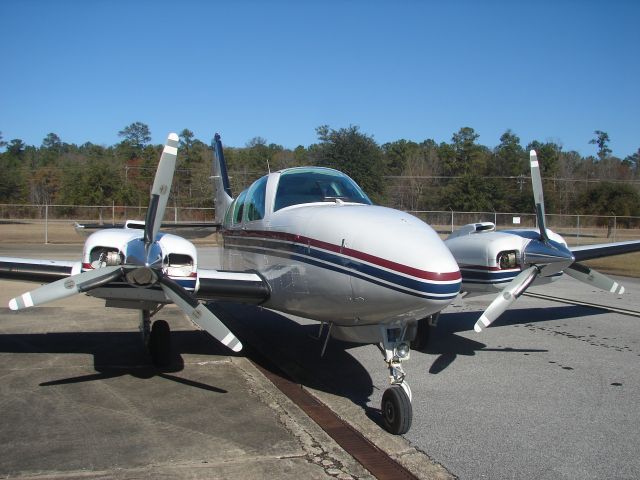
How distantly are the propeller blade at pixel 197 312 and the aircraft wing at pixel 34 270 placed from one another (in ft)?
4.87

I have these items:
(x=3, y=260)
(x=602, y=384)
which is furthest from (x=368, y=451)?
(x=3, y=260)

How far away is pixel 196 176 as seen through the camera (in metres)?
60.5

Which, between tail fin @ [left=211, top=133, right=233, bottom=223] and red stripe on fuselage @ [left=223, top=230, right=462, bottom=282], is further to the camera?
tail fin @ [left=211, top=133, right=233, bottom=223]

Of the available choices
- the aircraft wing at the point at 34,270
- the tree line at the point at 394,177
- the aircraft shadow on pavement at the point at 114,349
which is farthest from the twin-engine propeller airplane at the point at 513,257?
the tree line at the point at 394,177

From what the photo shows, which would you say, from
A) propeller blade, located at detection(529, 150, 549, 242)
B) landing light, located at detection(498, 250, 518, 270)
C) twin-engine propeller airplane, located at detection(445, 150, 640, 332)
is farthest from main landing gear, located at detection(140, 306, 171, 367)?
propeller blade, located at detection(529, 150, 549, 242)

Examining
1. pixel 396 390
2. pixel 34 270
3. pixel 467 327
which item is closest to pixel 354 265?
pixel 396 390

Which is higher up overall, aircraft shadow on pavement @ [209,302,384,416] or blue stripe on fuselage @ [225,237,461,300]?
blue stripe on fuselage @ [225,237,461,300]

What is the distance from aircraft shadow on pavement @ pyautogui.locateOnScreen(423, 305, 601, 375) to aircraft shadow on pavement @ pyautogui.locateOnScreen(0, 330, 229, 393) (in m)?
3.22

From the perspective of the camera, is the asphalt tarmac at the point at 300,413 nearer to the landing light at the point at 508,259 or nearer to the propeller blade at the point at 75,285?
the propeller blade at the point at 75,285

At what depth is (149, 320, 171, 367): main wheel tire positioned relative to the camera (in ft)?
23.6

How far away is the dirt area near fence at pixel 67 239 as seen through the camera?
A: 23266 mm

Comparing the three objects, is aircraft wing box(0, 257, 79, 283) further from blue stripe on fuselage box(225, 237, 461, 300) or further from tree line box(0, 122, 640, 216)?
tree line box(0, 122, 640, 216)

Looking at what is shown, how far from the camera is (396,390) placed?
17.0 feet

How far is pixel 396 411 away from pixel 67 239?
33382 millimetres
